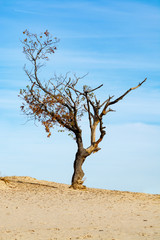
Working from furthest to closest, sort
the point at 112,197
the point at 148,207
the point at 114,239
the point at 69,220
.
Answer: the point at 112,197
the point at 148,207
the point at 69,220
the point at 114,239

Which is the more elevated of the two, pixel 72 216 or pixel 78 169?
pixel 78 169

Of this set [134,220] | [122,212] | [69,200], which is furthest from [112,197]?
[134,220]

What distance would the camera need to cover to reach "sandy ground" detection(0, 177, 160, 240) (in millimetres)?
11016

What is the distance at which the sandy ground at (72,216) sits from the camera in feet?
36.1

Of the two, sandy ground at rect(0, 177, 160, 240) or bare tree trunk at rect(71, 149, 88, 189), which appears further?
bare tree trunk at rect(71, 149, 88, 189)

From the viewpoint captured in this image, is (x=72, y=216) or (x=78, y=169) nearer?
(x=72, y=216)

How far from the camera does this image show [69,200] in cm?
1695

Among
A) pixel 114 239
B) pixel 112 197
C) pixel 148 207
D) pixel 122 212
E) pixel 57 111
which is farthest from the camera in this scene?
pixel 57 111

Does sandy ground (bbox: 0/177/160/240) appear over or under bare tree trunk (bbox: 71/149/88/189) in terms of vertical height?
under

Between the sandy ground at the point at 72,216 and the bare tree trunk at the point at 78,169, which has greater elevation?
the bare tree trunk at the point at 78,169

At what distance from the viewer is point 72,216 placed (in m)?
13.8

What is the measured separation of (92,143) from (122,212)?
761 centimetres

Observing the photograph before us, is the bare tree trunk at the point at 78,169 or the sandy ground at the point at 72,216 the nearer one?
the sandy ground at the point at 72,216

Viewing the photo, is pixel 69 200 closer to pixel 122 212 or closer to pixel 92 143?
pixel 122 212
